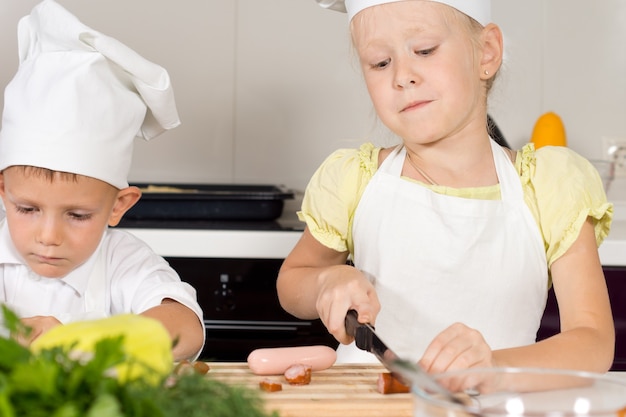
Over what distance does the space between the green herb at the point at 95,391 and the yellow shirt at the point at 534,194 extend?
810 millimetres

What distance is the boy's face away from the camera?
1140mm

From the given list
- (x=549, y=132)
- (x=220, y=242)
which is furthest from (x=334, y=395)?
(x=549, y=132)

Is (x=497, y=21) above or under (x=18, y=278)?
above

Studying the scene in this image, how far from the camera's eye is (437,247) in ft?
4.15

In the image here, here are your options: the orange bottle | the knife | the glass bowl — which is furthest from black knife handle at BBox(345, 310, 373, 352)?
the orange bottle

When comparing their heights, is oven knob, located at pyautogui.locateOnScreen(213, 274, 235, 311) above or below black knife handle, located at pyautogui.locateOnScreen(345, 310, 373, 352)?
below

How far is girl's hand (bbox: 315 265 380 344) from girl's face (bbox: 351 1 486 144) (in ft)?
0.97

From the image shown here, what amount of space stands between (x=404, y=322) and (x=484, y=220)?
19 cm

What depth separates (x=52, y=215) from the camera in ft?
3.74

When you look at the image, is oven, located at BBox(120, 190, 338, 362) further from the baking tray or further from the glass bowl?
the glass bowl

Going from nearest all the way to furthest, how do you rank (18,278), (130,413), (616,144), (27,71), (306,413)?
(130,413), (306,413), (27,71), (18,278), (616,144)

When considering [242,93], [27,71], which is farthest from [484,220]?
[242,93]

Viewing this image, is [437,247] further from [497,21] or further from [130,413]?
[497,21]

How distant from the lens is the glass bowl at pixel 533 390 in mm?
573
